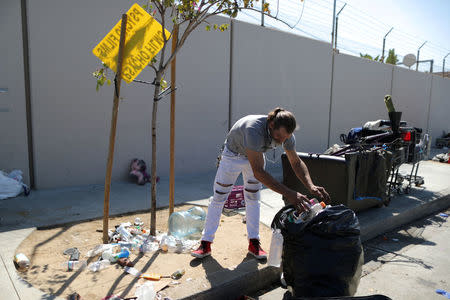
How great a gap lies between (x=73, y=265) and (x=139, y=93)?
3880mm

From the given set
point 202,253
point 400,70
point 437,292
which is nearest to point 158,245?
A: point 202,253

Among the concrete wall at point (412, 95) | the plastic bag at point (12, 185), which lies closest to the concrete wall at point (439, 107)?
the concrete wall at point (412, 95)

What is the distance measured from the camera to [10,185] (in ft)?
16.3

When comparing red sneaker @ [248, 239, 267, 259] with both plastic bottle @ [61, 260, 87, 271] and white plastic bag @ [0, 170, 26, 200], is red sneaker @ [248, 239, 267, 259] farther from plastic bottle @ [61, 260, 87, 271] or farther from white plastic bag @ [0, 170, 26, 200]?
white plastic bag @ [0, 170, 26, 200]

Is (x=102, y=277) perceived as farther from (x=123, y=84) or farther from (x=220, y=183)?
(x=123, y=84)

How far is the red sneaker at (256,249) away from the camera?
3.45 meters

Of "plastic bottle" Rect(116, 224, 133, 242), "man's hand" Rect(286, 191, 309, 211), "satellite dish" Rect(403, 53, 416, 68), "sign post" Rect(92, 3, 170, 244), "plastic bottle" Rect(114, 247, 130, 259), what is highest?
"satellite dish" Rect(403, 53, 416, 68)

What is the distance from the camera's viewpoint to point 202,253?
3.38m

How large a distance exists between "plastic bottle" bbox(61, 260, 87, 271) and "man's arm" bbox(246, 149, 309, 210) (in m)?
1.79

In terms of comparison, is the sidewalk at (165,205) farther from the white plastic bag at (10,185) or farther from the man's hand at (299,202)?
the man's hand at (299,202)

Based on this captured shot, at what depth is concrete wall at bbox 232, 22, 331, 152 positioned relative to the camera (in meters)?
8.02

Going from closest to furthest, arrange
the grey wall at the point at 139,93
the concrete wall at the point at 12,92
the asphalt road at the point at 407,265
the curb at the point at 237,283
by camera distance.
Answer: the curb at the point at 237,283
the asphalt road at the point at 407,265
the concrete wall at the point at 12,92
the grey wall at the point at 139,93

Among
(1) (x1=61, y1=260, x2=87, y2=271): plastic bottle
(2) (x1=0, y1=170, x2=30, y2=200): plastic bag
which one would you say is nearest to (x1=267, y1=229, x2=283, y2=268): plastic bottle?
(1) (x1=61, y1=260, x2=87, y2=271): plastic bottle

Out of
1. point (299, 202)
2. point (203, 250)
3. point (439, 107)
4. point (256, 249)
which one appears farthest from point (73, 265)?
point (439, 107)
